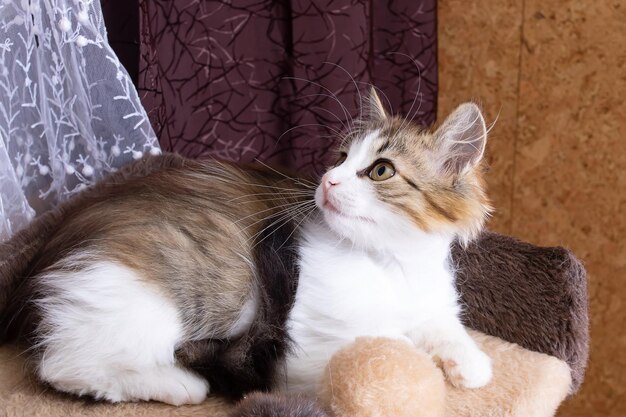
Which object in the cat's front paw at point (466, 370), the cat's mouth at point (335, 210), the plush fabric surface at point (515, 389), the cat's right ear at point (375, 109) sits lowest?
the plush fabric surface at point (515, 389)

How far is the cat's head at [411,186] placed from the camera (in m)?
1.31

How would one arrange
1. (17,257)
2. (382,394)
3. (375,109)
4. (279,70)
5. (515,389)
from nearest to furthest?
(382,394) < (515,389) < (17,257) < (375,109) < (279,70)

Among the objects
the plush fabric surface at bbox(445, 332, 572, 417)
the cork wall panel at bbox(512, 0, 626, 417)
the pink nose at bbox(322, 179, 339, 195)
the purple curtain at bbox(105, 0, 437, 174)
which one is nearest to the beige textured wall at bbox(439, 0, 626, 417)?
the cork wall panel at bbox(512, 0, 626, 417)

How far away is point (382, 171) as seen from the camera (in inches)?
53.3

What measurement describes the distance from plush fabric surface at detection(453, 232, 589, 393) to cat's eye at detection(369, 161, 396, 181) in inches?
14.3

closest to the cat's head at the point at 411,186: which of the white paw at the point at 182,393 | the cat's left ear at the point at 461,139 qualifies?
the cat's left ear at the point at 461,139

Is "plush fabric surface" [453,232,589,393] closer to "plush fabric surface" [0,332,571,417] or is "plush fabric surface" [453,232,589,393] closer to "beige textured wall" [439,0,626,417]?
"plush fabric surface" [0,332,571,417]

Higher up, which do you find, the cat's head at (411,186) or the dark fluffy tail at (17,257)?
the cat's head at (411,186)

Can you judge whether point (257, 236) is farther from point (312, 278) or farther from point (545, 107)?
point (545, 107)

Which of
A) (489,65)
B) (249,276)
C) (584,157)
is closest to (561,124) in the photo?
(584,157)

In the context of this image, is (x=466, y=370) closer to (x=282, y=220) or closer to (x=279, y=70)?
(x=282, y=220)

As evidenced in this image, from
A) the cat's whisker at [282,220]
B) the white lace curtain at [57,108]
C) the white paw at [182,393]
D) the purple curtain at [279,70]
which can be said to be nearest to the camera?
the white paw at [182,393]

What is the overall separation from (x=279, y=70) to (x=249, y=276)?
3.24ft

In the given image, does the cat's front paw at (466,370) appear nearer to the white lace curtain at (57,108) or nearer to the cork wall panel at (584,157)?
the white lace curtain at (57,108)
